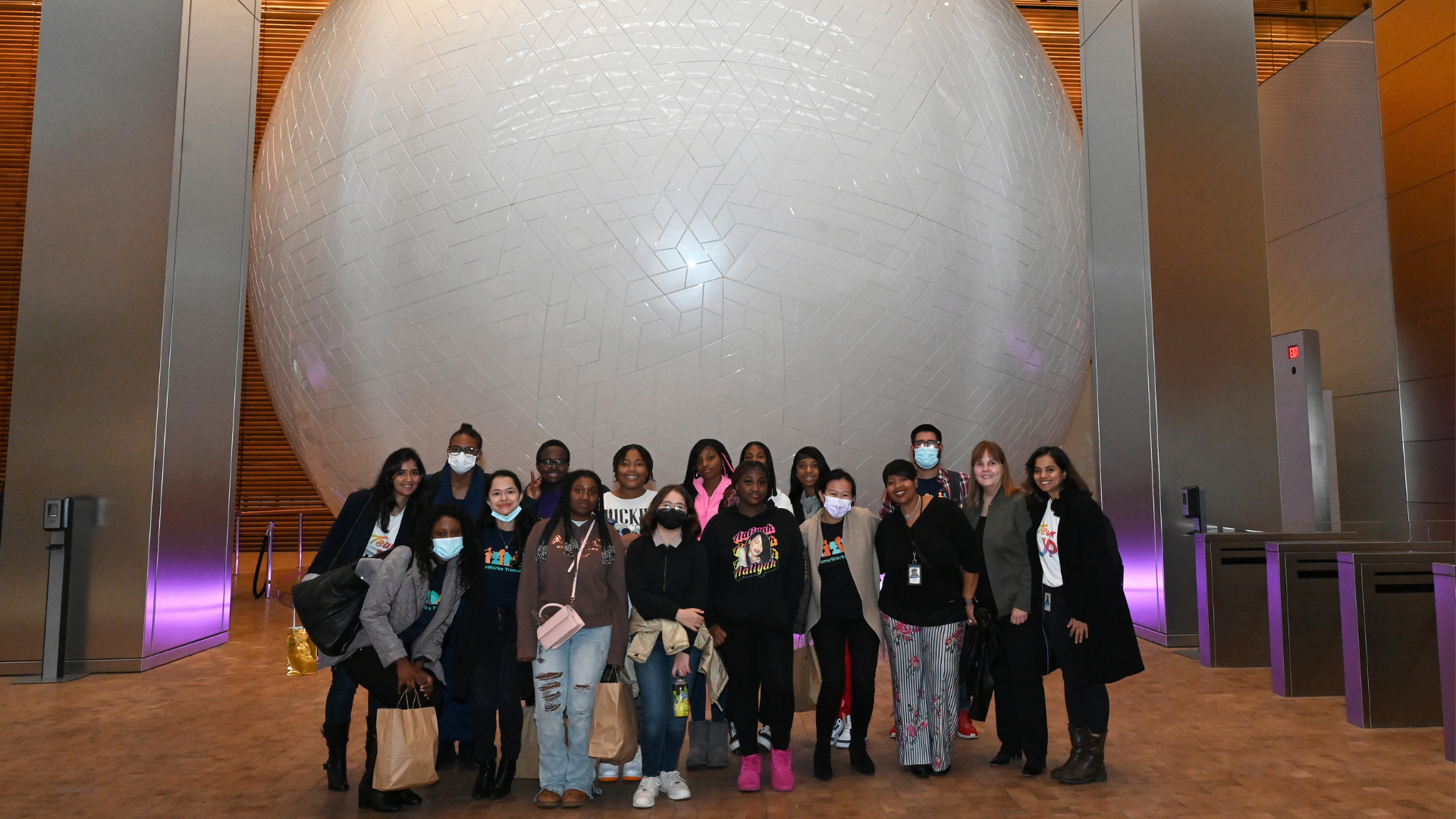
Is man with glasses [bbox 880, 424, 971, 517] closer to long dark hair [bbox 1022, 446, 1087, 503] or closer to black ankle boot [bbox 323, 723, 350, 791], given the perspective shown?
long dark hair [bbox 1022, 446, 1087, 503]

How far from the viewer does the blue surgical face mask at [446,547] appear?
164 inches

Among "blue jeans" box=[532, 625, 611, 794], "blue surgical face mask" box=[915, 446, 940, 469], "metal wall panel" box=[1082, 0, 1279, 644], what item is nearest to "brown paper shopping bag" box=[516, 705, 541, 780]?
"blue jeans" box=[532, 625, 611, 794]

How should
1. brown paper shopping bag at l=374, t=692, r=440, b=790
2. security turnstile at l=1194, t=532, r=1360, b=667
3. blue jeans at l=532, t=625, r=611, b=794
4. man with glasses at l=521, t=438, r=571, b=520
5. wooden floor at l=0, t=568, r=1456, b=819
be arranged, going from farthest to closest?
security turnstile at l=1194, t=532, r=1360, b=667 < man with glasses at l=521, t=438, r=571, b=520 < blue jeans at l=532, t=625, r=611, b=794 < wooden floor at l=0, t=568, r=1456, b=819 < brown paper shopping bag at l=374, t=692, r=440, b=790

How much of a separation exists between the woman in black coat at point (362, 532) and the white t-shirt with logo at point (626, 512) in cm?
85

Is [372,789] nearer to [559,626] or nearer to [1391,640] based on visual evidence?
[559,626]

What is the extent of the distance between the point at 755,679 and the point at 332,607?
180 centimetres

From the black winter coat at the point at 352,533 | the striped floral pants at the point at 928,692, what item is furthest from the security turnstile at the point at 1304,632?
the black winter coat at the point at 352,533

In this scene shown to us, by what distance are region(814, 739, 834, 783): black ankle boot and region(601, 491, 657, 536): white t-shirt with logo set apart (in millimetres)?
1280

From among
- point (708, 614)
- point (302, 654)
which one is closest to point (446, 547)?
point (302, 654)

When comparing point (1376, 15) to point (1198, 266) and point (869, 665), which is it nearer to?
point (1198, 266)

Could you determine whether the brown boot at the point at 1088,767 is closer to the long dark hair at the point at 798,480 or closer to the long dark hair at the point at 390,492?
the long dark hair at the point at 798,480

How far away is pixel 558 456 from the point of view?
201 inches

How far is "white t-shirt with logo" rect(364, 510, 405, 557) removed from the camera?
174 inches

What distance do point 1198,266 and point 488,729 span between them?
6736 mm
